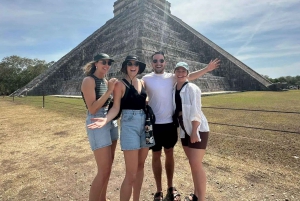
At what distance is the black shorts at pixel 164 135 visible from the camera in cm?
316

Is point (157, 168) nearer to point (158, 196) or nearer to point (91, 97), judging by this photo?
point (158, 196)

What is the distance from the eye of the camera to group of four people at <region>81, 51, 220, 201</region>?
269cm

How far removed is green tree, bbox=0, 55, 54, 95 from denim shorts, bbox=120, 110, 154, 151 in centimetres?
5525

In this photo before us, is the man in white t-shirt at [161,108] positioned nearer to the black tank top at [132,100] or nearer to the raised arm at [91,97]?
the black tank top at [132,100]

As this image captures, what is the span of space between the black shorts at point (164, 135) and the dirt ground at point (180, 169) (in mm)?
871

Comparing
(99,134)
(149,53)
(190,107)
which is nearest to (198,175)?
(190,107)

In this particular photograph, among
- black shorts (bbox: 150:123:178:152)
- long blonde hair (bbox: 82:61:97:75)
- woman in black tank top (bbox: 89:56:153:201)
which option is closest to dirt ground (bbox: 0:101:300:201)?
woman in black tank top (bbox: 89:56:153:201)

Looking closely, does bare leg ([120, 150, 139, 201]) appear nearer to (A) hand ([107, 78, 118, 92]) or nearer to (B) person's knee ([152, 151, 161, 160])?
(B) person's knee ([152, 151, 161, 160])

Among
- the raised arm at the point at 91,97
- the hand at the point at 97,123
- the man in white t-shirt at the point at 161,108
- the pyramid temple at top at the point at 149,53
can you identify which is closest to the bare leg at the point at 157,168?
the man in white t-shirt at the point at 161,108

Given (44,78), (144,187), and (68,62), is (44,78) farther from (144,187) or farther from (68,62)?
(144,187)

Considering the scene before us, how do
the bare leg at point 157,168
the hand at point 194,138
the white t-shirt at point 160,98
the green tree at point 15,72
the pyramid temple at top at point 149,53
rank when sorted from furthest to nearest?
the green tree at point 15,72 < the pyramid temple at top at point 149,53 < the bare leg at point 157,168 < the white t-shirt at point 160,98 < the hand at point 194,138

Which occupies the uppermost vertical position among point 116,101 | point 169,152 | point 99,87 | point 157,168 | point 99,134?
point 99,87

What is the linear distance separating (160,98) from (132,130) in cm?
70

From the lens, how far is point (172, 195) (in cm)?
323
